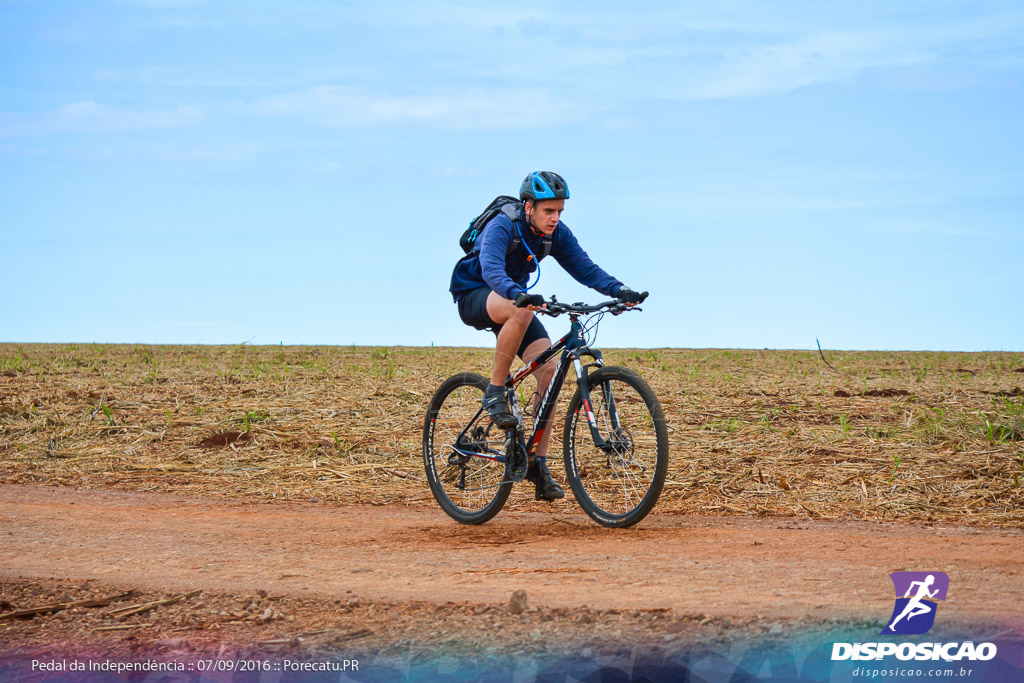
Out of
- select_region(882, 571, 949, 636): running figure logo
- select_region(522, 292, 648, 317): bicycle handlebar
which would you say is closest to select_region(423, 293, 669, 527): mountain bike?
select_region(522, 292, 648, 317): bicycle handlebar

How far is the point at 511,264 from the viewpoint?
721 cm

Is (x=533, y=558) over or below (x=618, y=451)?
below

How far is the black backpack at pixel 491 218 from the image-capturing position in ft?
23.2

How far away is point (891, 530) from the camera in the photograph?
286 inches

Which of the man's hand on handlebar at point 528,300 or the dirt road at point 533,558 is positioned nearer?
the dirt road at point 533,558

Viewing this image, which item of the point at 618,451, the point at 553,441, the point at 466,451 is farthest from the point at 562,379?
the point at 553,441

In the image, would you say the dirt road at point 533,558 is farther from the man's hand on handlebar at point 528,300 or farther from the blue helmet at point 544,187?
the blue helmet at point 544,187

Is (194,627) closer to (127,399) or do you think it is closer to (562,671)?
(562,671)

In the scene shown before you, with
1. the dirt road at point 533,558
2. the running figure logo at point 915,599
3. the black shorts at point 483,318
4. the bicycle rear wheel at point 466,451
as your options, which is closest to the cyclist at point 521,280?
the black shorts at point 483,318

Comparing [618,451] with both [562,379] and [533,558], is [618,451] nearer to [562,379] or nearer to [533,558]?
[562,379]

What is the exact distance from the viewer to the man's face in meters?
6.94

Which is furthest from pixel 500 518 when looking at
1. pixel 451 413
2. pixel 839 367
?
pixel 839 367

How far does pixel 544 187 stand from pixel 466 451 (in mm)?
2215

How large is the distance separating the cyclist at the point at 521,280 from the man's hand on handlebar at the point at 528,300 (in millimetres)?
69
